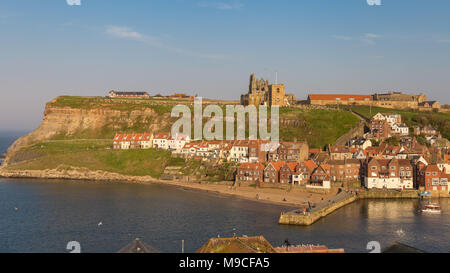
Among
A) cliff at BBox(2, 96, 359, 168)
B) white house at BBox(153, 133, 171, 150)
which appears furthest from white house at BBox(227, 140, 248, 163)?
white house at BBox(153, 133, 171, 150)

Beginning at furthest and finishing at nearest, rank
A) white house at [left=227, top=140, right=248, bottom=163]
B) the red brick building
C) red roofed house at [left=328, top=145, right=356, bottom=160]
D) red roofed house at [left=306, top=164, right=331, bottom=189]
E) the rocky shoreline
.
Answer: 1. the red brick building
2. white house at [left=227, top=140, right=248, bottom=163]
3. red roofed house at [left=328, top=145, right=356, bottom=160]
4. the rocky shoreline
5. red roofed house at [left=306, top=164, right=331, bottom=189]

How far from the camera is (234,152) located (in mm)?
86750

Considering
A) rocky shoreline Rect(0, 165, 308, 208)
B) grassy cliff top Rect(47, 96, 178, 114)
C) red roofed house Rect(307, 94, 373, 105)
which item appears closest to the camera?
rocky shoreline Rect(0, 165, 308, 208)

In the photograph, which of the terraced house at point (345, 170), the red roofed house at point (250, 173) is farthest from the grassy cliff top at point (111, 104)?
the terraced house at point (345, 170)

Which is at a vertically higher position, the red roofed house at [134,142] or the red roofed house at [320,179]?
the red roofed house at [134,142]

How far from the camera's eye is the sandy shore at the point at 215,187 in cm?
6317

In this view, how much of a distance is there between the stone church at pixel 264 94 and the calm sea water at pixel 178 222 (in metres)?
61.9

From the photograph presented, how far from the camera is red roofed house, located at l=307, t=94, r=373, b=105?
416 feet

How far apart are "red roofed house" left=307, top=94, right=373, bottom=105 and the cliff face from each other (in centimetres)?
4375

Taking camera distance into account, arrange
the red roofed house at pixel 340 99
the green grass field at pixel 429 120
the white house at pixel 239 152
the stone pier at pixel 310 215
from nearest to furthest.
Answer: the stone pier at pixel 310 215
the white house at pixel 239 152
the green grass field at pixel 429 120
the red roofed house at pixel 340 99

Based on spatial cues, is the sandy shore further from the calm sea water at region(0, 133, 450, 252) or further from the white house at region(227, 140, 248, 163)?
the white house at region(227, 140, 248, 163)

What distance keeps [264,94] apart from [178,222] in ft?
280

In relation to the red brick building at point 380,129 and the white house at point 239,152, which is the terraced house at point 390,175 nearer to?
the red brick building at point 380,129
